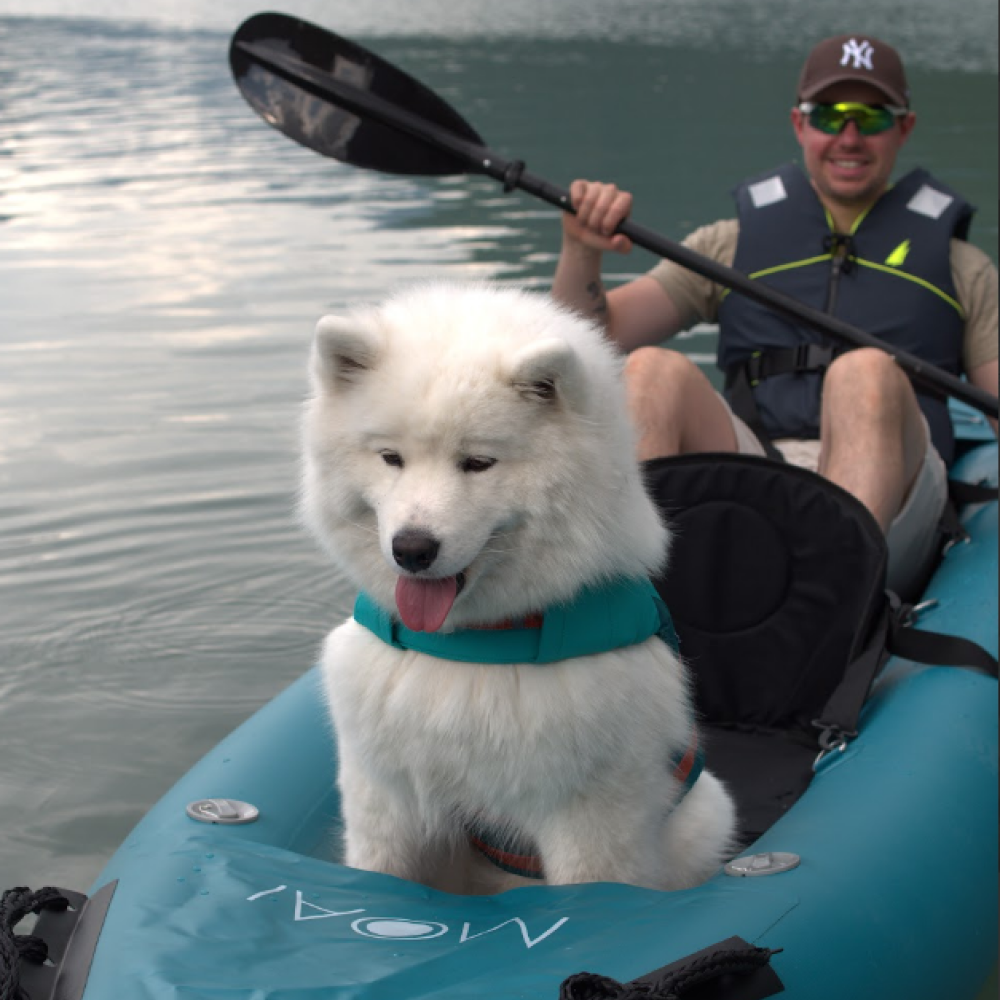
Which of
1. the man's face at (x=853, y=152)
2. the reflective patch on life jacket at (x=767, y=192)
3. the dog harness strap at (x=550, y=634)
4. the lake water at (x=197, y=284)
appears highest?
the man's face at (x=853, y=152)

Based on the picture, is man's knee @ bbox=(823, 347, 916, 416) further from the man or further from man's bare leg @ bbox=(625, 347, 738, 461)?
man's bare leg @ bbox=(625, 347, 738, 461)

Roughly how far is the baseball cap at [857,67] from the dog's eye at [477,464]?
104 inches

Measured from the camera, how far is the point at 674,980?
6.49ft

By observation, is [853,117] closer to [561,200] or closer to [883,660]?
[561,200]

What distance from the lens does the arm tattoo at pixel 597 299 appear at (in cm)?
398

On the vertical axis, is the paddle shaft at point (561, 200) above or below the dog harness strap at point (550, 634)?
above

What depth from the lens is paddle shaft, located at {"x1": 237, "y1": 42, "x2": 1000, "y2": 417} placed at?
3.95m

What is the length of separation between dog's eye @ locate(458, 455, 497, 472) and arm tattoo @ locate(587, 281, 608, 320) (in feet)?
6.54

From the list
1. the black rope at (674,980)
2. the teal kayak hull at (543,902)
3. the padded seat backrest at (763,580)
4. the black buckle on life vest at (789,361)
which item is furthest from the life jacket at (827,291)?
the black rope at (674,980)

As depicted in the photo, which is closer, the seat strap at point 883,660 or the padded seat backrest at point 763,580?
the seat strap at point 883,660

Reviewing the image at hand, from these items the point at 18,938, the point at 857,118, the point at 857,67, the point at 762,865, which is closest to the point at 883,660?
the point at 762,865

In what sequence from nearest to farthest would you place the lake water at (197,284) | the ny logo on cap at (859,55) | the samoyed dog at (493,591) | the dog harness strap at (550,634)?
the samoyed dog at (493,591)
the dog harness strap at (550,634)
the ny logo on cap at (859,55)
the lake water at (197,284)

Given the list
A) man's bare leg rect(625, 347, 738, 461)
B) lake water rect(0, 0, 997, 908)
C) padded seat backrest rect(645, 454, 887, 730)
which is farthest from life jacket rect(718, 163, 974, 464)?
lake water rect(0, 0, 997, 908)

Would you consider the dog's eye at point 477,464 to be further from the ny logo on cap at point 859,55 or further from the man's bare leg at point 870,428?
the ny logo on cap at point 859,55
